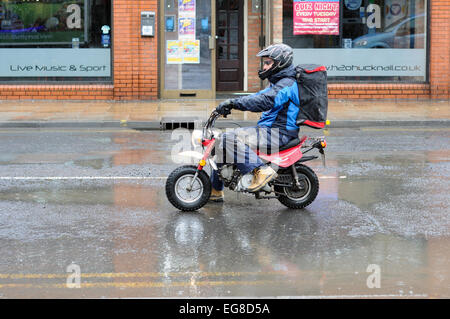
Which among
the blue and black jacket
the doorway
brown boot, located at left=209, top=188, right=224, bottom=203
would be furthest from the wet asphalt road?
the doorway

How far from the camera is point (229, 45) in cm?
2086

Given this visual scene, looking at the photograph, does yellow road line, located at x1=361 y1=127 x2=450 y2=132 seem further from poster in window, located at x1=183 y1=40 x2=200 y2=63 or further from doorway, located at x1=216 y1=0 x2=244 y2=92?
doorway, located at x1=216 y1=0 x2=244 y2=92

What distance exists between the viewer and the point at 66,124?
15.7 metres

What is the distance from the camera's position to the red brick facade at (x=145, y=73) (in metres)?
19.2

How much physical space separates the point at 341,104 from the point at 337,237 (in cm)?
1188

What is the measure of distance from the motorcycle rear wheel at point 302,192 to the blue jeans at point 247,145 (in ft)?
1.33

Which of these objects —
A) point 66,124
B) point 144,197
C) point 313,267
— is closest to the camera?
point 313,267

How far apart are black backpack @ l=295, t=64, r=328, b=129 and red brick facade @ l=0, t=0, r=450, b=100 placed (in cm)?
1159

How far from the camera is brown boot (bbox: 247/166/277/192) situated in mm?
8109

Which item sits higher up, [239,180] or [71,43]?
[71,43]

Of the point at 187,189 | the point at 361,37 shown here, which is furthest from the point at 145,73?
the point at 187,189

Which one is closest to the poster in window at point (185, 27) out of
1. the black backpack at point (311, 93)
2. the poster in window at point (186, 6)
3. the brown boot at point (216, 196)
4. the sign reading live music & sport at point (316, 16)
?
the poster in window at point (186, 6)

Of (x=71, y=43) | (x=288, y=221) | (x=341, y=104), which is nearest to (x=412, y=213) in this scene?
(x=288, y=221)
